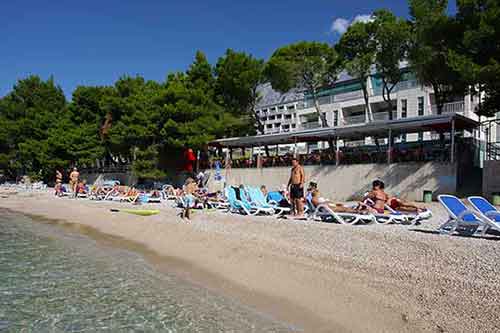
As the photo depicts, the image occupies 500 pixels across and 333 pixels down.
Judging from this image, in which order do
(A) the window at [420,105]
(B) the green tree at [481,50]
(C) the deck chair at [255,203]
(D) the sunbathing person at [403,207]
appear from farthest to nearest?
(A) the window at [420,105] → (B) the green tree at [481,50] → (C) the deck chair at [255,203] → (D) the sunbathing person at [403,207]

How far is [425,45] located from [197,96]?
13.6 meters

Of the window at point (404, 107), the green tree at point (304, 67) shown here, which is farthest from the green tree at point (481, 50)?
the window at point (404, 107)

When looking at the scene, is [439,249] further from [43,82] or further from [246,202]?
[43,82]

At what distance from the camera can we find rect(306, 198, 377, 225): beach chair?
8919mm

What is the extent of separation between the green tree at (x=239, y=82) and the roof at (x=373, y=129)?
4.23 m

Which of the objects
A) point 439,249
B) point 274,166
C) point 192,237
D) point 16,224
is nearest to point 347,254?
point 439,249

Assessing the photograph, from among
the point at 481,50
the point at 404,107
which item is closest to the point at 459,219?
the point at 481,50

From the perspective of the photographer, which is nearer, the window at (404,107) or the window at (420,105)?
the window at (420,105)

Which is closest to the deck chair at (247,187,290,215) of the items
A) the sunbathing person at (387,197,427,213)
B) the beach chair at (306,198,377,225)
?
the beach chair at (306,198,377,225)

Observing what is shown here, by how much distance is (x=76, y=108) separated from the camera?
3394 cm

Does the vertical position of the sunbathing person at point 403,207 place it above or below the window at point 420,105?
below

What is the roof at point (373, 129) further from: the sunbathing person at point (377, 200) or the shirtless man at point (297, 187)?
the shirtless man at point (297, 187)

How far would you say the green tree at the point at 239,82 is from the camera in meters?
28.1

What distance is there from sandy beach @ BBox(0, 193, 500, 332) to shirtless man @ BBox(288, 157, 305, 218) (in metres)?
0.88
